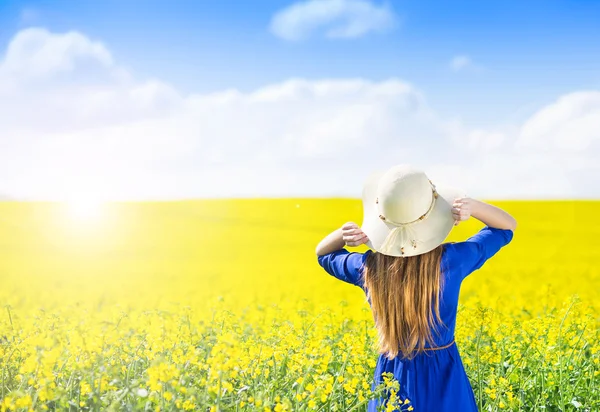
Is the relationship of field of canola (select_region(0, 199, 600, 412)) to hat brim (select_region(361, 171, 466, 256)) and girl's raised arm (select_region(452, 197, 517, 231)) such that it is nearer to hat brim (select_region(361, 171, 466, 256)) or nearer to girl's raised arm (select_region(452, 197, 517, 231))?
hat brim (select_region(361, 171, 466, 256))

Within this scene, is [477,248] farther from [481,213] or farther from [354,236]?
[354,236]

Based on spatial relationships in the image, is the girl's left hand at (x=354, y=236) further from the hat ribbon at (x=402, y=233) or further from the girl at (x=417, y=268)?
the hat ribbon at (x=402, y=233)

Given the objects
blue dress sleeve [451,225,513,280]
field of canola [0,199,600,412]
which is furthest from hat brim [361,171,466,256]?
field of canola [0,199,600,412]

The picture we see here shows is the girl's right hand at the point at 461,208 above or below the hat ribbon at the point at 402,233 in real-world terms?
above

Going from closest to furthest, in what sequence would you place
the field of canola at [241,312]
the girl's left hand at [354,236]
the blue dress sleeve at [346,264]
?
the girl's left hand at [354,236] < the blue dress sleeve at [346,264] < the field of canola at [241,312]

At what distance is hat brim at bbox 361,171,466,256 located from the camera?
2629 mm

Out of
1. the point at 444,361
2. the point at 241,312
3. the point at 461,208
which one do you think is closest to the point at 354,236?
the point at 461,208

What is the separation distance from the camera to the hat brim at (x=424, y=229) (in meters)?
2.63

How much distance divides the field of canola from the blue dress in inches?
5.0

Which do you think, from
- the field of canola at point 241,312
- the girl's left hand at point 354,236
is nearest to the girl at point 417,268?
the girl's left hand at point 354,236

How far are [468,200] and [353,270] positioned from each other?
23.2 inches

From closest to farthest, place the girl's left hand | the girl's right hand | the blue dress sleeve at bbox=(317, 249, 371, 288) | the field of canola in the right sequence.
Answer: the girl's right hand < the girl's left hand < the blue dress sleeve at bbox=(317, 249, 371, 288) < the field of canola

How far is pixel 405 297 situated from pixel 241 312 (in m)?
4.09

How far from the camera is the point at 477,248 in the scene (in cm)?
Answer: 276
